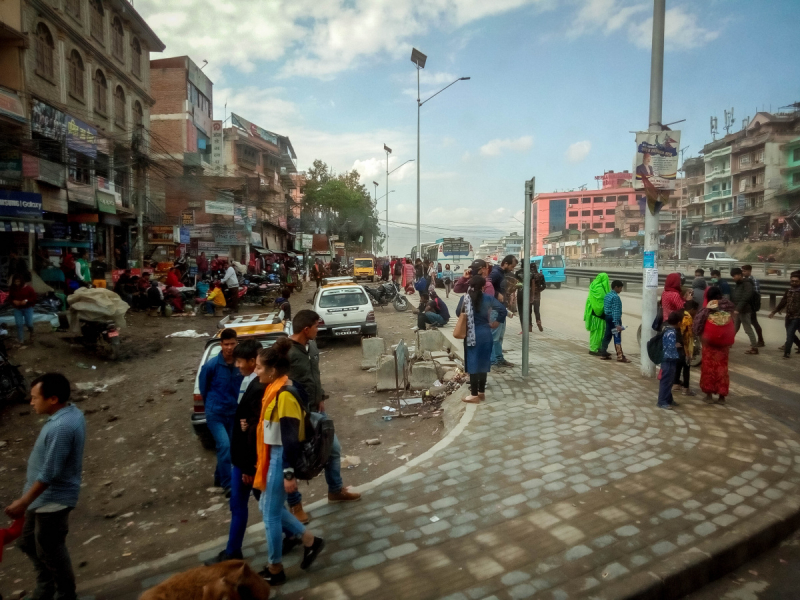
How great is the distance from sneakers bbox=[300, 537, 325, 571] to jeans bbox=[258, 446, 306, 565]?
0.55ft

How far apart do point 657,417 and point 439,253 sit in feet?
105

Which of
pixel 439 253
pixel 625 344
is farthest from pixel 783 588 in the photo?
pixel 439 253

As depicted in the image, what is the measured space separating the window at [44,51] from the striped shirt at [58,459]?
724 inches

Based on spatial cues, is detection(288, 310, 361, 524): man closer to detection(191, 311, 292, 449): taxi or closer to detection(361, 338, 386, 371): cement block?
detection(191, 311, 292, 449): taxi

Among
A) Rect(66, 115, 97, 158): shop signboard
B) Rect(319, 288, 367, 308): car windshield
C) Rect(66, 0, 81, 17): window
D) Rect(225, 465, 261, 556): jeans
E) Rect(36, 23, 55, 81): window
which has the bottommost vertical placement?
Rect(225, 465, 261, 556): jeans

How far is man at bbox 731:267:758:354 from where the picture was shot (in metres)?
10.7

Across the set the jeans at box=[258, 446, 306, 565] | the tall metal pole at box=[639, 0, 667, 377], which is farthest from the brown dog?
the tall metal pole at box=[639, 0, 667, 377]

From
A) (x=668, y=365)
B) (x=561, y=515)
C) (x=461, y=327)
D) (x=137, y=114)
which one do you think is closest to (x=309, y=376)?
(x=561, y=515)

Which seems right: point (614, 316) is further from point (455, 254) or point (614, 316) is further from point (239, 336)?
point (455, 254)

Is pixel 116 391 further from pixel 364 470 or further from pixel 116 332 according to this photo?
pixel 364 470

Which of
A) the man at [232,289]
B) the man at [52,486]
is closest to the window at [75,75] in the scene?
the man at [232,289]

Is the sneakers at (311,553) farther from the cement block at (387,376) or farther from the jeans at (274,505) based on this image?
the cement block at (387,376)

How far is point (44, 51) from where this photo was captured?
17.6m

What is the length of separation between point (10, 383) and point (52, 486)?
21.5 ft
